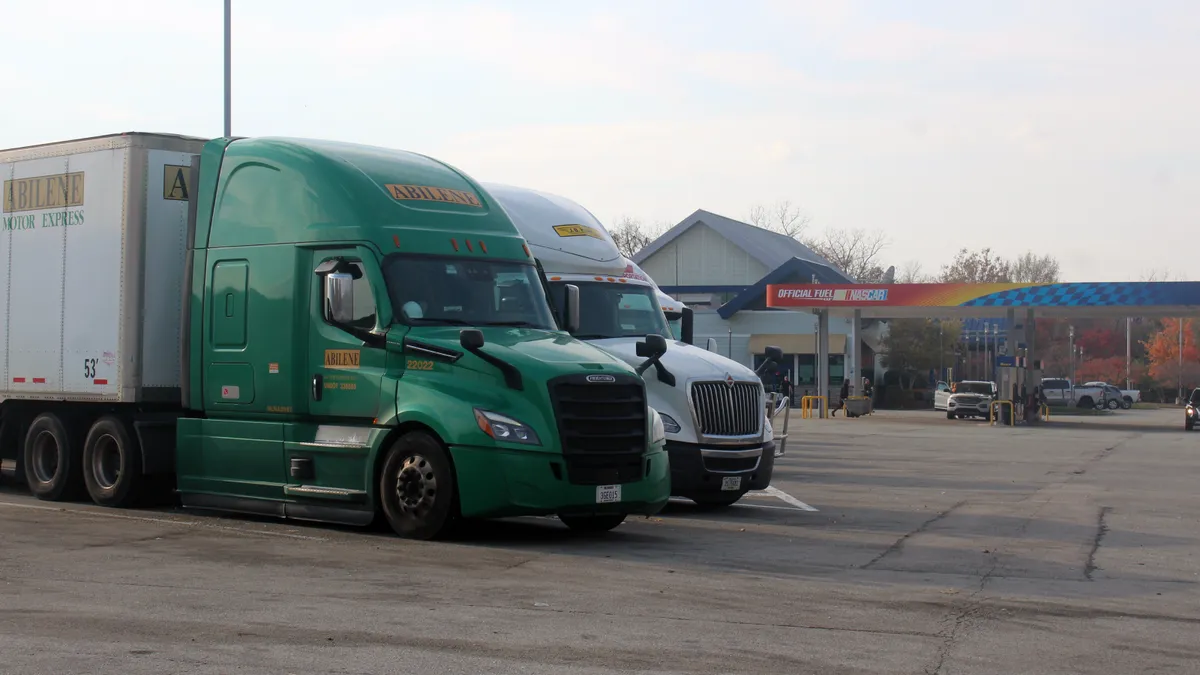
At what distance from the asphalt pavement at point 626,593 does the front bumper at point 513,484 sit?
378 millimetres

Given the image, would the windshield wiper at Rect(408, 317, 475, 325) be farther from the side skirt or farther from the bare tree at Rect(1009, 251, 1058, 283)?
the bare tree at Rect(1009, 251, 1058, 283)

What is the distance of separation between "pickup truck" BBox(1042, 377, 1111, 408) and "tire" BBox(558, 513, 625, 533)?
6781 cm

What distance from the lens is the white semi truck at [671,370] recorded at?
14.9m

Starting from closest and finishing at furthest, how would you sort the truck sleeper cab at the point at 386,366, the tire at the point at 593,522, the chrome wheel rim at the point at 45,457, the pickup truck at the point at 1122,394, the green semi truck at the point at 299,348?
the truck sleeper cab at the point at 386,366 → the green semi truck at the point at 299,348 → the tire at the point at 593,522 → the chrome wheel rim at the point at 45,457 → the pickup truck at the point at 1122,394

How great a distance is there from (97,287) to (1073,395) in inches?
2774

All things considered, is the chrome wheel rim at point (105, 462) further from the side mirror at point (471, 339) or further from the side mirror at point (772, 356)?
the side mirror at point (772, 356)

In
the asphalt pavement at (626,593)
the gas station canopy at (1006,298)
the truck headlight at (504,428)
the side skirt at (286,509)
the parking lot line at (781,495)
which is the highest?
the gas station canopy at (1006,298)

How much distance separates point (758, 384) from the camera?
15.7 m


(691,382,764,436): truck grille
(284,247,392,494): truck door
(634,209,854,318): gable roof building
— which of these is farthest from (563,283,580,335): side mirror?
(634,209,854,318): gable roof building

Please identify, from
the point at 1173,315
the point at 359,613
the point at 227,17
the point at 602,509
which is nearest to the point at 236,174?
the point at 602,509

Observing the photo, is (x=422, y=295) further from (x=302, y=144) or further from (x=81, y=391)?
(x=81, y=391)

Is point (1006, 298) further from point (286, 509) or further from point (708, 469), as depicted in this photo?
point (286, 509)

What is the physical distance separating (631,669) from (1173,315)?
4788 cm

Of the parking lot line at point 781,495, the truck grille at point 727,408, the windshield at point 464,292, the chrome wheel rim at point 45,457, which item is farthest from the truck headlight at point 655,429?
the chrome wheel rim at point 45,457
